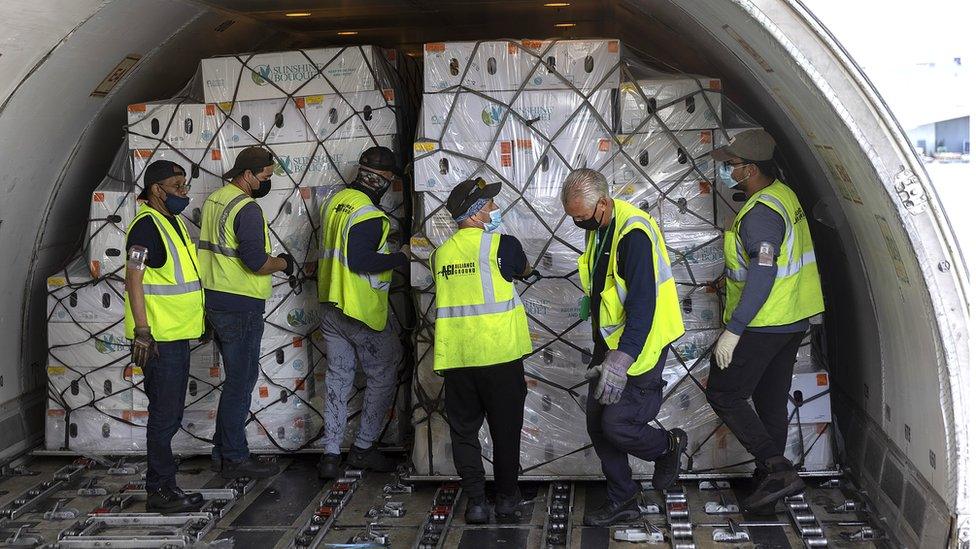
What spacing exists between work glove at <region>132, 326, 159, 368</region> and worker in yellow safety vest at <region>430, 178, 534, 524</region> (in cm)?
184

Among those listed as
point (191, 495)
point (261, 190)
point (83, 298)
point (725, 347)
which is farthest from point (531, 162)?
point (83, 298)

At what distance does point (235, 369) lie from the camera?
24.5ft

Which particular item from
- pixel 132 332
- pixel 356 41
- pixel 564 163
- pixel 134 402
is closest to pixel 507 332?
pixel 564 163

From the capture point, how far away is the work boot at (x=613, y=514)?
6391mm

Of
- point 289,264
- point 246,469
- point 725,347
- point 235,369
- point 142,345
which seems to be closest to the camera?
point 725,347

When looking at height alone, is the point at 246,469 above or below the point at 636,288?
below

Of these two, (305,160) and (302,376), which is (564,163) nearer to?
(305,160)

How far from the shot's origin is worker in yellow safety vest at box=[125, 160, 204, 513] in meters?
6.62

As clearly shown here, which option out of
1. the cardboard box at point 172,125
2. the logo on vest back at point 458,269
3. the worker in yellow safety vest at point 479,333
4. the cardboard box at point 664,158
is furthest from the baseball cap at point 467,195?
the cardboard box at point 172,125

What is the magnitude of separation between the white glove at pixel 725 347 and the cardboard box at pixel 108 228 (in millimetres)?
4578

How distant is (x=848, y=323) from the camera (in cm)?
749

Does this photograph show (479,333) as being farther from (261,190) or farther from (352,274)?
(261,190)

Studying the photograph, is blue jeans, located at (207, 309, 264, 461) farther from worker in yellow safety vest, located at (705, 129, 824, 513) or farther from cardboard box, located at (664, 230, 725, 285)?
worker in yellow safety vest, located at (705, 129, 824, 513)

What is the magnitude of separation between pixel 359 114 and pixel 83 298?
2.59 m
